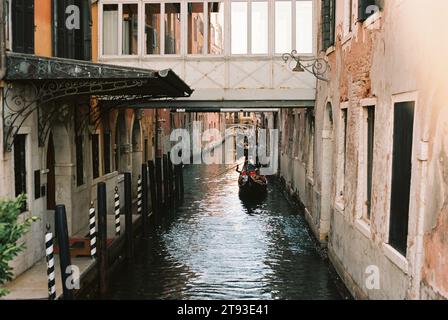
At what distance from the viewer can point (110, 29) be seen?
13.9 metres

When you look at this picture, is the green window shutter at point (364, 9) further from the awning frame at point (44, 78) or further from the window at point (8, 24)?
the window at point (8, 24)

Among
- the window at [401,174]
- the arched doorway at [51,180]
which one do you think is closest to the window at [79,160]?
the arched doorway at [51,180]

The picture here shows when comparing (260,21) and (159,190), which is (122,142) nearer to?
(159,190)

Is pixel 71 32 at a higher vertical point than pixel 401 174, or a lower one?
higher

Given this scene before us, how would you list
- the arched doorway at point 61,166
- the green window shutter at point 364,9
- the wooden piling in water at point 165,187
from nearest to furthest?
the green window shutter at point 364,9, the arched doorway at point 61,166, the wooden piling in water at point 165,187

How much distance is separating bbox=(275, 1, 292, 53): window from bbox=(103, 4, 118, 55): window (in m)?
3.62

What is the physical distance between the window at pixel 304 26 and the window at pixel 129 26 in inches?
145

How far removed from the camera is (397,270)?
6.45 metres

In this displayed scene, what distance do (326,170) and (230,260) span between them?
263cm

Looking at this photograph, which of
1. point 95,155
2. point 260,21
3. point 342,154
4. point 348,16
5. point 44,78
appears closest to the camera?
point 44,78

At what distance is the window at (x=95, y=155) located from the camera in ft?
46.5

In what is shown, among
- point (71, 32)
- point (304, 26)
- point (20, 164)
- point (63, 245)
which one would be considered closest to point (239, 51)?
point (304, 26)

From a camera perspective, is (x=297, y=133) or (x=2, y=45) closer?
(x=2, y=45)
